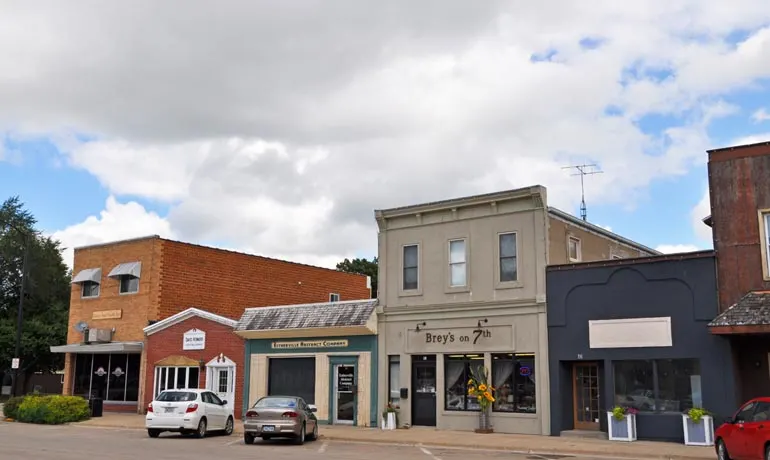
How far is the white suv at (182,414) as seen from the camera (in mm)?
23891

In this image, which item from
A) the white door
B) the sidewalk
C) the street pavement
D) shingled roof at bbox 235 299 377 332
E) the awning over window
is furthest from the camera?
the awning over window

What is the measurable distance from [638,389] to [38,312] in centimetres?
4694

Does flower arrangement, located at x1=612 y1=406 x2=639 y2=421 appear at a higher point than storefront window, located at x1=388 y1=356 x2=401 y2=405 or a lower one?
lower

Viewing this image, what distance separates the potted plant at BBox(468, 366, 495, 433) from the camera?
2495cm

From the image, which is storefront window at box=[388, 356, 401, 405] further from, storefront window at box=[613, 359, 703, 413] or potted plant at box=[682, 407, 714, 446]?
potted plant at box=[682, 407, 714, 446]

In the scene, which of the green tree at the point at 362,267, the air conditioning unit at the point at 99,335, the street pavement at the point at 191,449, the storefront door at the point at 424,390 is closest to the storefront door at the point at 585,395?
the storefront door at the point at 424,390

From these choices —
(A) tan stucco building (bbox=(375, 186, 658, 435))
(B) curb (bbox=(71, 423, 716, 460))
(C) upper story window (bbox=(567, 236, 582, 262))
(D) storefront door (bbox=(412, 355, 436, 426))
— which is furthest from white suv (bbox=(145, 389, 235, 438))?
(C) upper story window (bbox=(567, 236, 582, 262))

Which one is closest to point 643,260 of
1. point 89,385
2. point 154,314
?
point 154,314

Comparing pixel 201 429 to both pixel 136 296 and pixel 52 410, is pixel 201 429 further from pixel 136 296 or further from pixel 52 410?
pixel 136 296

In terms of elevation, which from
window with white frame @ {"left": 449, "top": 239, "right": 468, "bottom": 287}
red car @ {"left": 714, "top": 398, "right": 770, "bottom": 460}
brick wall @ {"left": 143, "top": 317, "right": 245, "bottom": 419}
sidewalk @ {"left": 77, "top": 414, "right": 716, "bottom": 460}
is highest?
window with white frame @ {"left": 449, "top": 239, "right": 468, "bottom": 287}

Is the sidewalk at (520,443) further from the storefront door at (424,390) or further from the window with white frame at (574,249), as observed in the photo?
the window with white frame at (574,249)

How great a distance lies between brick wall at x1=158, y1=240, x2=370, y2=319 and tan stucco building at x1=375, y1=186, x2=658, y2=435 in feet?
43.3

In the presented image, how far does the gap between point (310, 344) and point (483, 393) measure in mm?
8022

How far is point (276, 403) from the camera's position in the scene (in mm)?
22422
